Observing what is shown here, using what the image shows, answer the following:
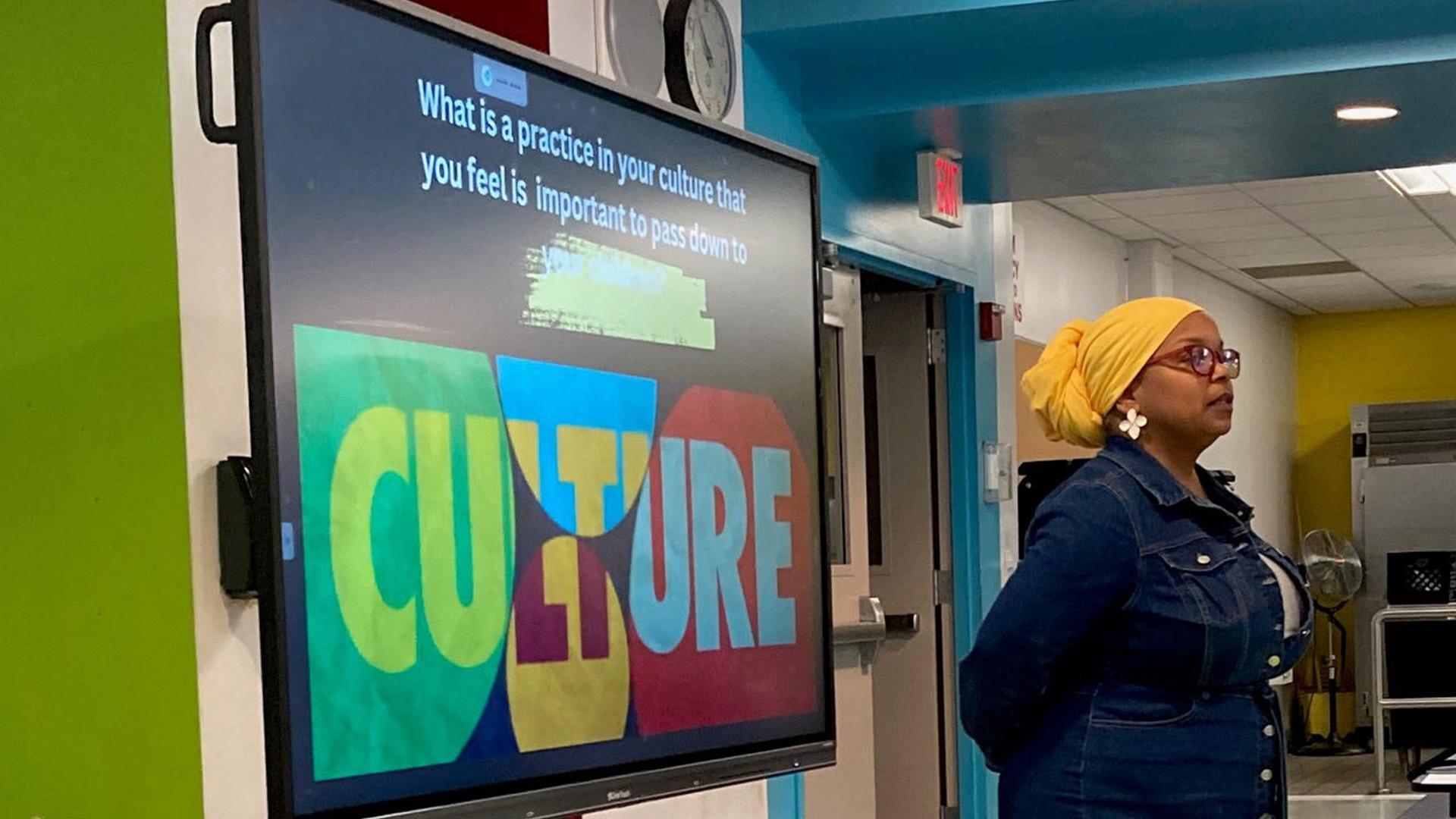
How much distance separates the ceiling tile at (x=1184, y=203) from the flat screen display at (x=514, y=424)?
651 cm

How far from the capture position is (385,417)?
1823mm

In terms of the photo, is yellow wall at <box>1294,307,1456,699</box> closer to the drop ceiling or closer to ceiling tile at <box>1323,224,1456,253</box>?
the drop ceiling

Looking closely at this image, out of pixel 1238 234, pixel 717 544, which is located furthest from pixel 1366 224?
pixel 717 544

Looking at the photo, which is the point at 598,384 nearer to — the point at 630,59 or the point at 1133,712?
the point at 1133,712

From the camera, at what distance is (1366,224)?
9688 mm

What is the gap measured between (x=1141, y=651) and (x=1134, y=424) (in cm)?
35

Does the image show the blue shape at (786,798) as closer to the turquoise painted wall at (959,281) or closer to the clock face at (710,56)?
the turquoise painted wall at (959,281)

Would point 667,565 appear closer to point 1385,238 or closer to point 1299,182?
point 1299,182

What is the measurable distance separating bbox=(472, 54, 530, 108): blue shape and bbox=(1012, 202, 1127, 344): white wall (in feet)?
19.5

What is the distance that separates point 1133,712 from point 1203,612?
17cm

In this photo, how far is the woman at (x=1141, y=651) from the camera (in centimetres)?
252

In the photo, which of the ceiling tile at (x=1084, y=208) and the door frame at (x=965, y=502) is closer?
the door frame at (x=965, y=502)

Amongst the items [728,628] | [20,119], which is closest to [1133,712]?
[728,628]

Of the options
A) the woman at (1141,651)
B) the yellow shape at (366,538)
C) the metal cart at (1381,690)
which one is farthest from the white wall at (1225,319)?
the yellow shape at (366,538)
